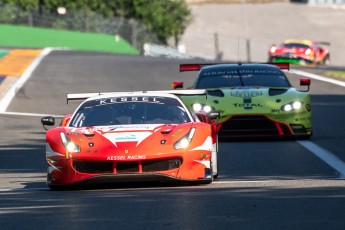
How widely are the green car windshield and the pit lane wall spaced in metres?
39.5

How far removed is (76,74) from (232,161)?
881 inches

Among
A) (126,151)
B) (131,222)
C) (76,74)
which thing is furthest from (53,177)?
(76,74)

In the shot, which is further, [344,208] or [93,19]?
[93,19]

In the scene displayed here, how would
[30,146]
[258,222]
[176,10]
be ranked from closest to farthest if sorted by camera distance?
[258,222] → [30,146] → [176,10]

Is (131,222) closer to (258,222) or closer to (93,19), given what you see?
(258,222)

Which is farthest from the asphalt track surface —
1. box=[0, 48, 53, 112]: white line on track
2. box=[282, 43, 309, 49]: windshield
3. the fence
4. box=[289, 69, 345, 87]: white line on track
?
the fence

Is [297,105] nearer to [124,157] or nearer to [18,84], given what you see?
[124,157]

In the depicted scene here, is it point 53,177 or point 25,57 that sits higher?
point 53,177

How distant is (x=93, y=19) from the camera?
6200cm

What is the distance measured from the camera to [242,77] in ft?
67.1

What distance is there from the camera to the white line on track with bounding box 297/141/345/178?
583 inches

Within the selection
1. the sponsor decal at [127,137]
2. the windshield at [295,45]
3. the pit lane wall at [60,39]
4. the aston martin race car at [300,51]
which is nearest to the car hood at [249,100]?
the sponsor decal at [127,137]

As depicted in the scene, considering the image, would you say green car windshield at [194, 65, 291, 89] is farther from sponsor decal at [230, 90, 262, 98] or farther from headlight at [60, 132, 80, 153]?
headlight at [60, 132, 80, 153]

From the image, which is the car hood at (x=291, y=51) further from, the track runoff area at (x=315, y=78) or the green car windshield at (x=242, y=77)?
the green car windshield at (x=242, y=77)
